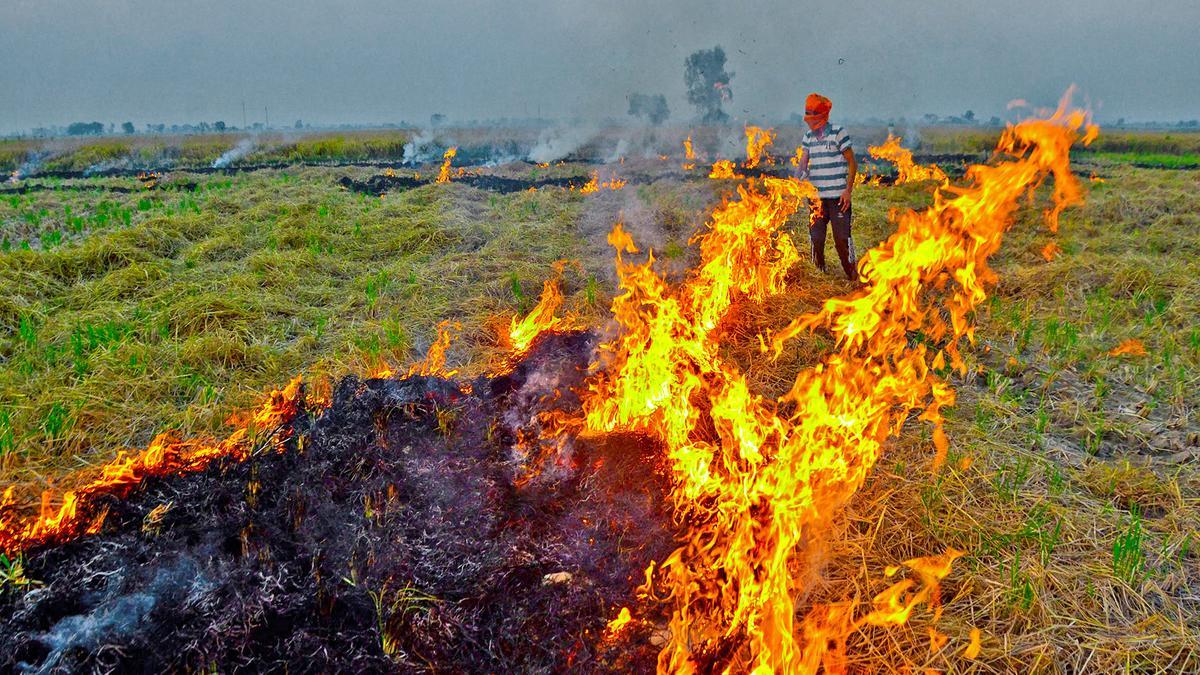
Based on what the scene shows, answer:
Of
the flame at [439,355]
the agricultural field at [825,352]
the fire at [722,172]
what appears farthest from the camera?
the fire at [722,172]

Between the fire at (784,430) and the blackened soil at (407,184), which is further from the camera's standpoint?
the blackened soil at (407,184)

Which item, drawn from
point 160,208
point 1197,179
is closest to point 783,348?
point 160,208

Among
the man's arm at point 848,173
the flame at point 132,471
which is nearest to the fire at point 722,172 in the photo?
the man's arm at point 848,173

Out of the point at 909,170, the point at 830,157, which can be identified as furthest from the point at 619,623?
the point at 909,170

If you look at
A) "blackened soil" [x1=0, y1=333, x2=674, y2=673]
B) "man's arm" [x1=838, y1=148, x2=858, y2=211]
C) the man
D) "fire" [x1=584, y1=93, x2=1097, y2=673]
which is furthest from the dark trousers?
"blackened soil" [x1=0, y1=333, x2=674, y2=673]

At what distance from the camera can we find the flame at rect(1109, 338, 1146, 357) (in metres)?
5.06

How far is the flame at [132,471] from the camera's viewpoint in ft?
9.78

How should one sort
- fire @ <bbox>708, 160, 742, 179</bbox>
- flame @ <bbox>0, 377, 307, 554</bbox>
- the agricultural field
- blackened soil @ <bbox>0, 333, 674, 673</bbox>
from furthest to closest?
fire @ <bbox>708, 160, 742, 179</bbox>
flame @ <bbox>0, 377, 307, 554</bbox>
the agricultural field
blackened soil @ <bbox>0, 333, 674, 673</bbox>

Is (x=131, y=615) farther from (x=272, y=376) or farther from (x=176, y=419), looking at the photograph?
(x=272, y=376)

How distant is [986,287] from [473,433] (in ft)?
20.6

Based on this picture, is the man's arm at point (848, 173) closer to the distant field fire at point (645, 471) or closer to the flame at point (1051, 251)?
the distant field fire at point (645, 471)

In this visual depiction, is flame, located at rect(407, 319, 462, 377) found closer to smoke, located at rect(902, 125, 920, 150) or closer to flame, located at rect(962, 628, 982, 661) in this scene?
flame, located at rect(962, 628, 982, 661)

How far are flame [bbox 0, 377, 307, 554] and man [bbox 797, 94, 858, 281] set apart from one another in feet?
17.5

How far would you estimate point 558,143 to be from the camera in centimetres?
4203
